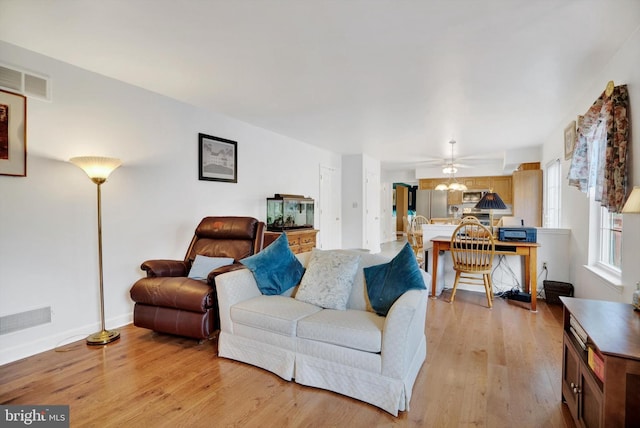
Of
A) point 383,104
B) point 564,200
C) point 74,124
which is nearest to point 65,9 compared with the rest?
point 74,124

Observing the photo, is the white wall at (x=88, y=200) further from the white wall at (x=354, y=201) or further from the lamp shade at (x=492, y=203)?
the white wall at (x=354, y=201)

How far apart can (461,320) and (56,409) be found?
3254 millimetres

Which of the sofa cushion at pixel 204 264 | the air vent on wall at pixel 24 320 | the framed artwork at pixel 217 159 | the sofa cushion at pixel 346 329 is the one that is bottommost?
the air vent on wall at pixel 24 320

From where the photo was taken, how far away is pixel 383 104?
370 centimetres

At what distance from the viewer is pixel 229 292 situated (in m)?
2.39

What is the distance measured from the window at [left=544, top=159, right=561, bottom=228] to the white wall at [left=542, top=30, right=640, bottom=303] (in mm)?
429

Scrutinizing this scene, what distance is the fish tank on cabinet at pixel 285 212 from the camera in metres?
4.94

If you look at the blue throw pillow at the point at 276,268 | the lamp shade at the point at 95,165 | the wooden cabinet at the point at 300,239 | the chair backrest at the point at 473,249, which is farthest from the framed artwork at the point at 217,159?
the chair backrest at the point at 473,249

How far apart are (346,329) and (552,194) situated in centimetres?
500

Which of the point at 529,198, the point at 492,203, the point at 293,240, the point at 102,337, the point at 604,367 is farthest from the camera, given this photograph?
the point at 529,198

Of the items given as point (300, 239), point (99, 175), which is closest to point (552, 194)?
point (300, 239)

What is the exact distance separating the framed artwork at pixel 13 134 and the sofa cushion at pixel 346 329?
2457mm

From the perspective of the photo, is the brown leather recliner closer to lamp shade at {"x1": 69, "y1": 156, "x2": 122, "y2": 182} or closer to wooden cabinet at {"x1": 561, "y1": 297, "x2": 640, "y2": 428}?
lamp shade at {"x1": 69, "y1": 156, "x2": 122, "y2": 182}

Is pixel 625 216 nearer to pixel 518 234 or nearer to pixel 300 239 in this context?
pixel 518 234
